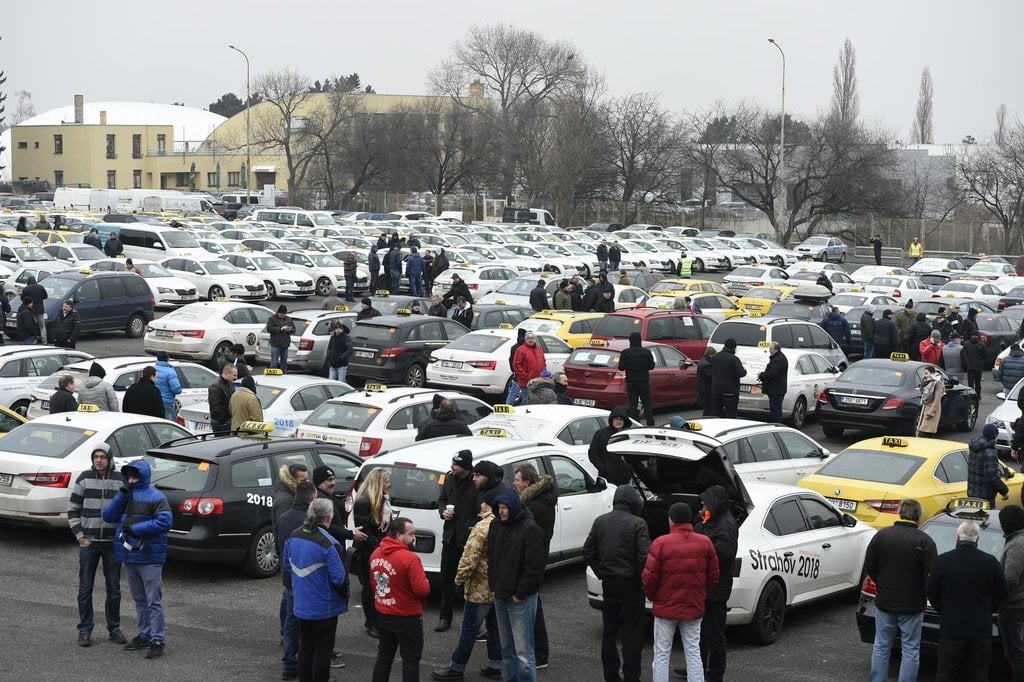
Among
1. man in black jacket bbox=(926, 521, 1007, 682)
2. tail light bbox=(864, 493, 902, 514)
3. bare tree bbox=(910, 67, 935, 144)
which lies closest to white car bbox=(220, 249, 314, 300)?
tail light bbox=(864, 493, 902, 514)

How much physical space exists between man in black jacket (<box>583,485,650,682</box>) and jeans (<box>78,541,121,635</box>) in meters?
4.00

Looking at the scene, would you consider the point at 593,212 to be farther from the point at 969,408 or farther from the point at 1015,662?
the point at 1015,662

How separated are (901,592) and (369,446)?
7567 millimetres

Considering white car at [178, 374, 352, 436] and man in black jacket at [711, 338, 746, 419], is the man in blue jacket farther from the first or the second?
man in black jacket at [711, 338, 746, 419]

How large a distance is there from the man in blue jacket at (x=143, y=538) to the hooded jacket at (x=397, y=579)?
2.48 metres

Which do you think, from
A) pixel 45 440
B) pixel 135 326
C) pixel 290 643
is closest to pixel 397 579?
pixel 290 643

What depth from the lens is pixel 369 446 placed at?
1566cm

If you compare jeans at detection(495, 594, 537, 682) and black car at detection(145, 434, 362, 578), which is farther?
black car at detection(145, 434, 362, 578)

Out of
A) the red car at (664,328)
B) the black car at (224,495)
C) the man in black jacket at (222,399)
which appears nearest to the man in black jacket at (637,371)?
the red car at (664,328)

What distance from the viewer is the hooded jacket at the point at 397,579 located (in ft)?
28.0

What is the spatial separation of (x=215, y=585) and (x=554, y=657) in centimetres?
385

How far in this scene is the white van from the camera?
43625 millimetres

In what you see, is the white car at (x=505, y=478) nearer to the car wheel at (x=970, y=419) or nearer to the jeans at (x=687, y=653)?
the jeans at (x=687, y=653)

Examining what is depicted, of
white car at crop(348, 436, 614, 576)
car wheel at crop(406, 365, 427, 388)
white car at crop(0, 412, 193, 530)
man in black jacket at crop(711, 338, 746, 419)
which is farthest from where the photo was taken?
car wheel at crop(406, 365, 427, 388)
